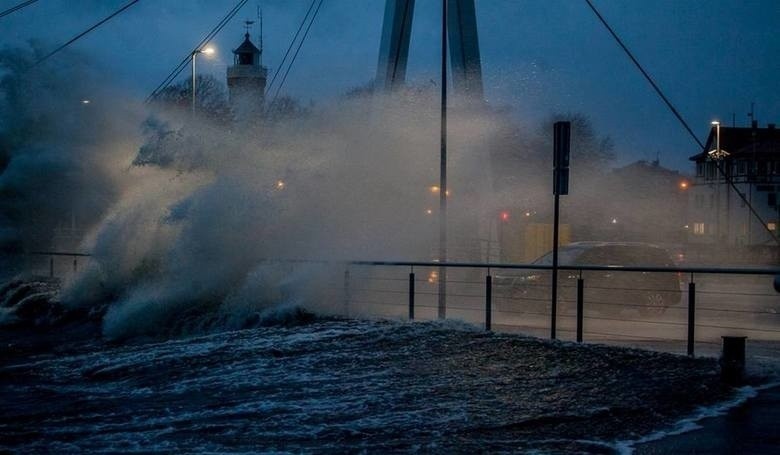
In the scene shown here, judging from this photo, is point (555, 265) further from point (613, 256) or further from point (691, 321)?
point (613, 256)

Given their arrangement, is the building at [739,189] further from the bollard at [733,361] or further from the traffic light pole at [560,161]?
the bollard at [733,361]

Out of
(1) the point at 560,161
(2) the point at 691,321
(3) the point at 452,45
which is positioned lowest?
(2) the point at 691,321

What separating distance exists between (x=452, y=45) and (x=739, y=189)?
54311mm

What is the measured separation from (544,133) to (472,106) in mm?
19417

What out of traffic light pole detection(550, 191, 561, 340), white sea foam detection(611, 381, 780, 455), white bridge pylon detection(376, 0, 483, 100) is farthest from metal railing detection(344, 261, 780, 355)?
white bridge pylon detection(376, 0, 483, 100)

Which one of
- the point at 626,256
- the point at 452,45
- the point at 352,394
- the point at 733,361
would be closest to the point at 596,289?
the point at 626,256

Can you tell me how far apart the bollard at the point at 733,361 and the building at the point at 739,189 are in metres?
50.3

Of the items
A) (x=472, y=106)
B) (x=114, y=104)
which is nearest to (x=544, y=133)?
(x=472, y=106)

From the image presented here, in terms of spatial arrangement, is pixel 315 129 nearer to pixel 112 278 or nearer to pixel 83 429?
pixel 112 278

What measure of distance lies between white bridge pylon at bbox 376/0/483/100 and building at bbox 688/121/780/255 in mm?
38372

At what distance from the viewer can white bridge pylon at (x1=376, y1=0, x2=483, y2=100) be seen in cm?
2323

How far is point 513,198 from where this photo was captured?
102 ft

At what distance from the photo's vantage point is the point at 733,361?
30.3 ft

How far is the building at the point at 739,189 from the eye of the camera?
2472 inches
